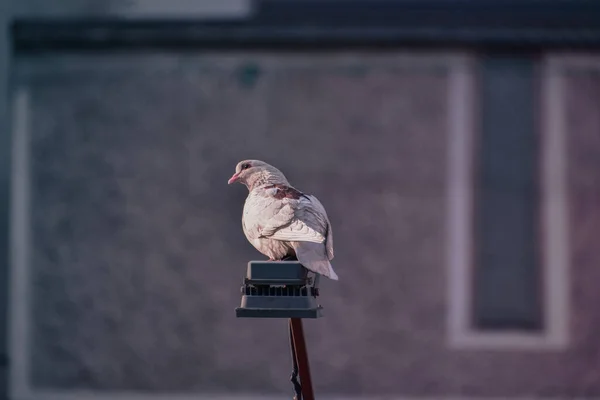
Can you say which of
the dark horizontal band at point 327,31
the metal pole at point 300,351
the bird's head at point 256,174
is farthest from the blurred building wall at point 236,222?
the metal pole at point 300,351

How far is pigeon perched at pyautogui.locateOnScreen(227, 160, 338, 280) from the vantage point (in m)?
3.15

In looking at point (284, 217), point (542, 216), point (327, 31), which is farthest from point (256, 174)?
point (542, 216)

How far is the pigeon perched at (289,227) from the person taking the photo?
10.3ft

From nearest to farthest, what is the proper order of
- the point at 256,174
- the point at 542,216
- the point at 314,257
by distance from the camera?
the point at 314,257, the point at 256,174, the point at 542,216

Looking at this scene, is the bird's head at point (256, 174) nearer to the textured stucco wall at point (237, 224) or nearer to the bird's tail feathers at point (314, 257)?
the bird's tail feathers at point (314, 257)

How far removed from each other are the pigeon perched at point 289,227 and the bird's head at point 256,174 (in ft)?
0.63

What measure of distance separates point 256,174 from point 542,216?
5331 mm

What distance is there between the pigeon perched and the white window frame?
5.12 metres

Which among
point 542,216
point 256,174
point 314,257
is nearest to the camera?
point 314,257

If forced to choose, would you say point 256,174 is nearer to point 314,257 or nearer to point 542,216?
point 314,257

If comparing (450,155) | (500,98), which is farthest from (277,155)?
(500,98)

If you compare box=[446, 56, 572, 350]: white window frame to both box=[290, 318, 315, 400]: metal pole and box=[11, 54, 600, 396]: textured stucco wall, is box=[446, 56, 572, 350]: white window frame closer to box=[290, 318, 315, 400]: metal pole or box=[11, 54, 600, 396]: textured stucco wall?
box=[11, 54, 600, 396]: textured stucco wall

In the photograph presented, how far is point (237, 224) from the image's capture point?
8.39 meters

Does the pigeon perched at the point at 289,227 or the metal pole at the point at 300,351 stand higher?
the pigeon perched at the point at 289,227
